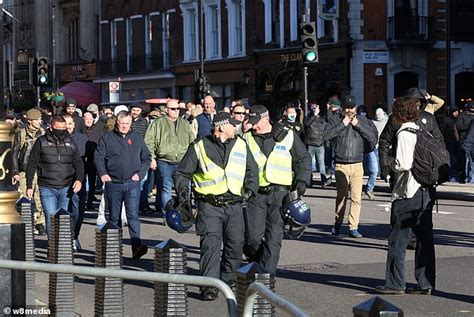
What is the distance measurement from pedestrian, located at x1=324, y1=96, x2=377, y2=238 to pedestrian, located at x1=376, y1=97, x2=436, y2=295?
4740 mm

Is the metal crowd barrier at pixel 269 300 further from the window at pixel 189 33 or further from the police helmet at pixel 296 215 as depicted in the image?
the window at pixel 189 33

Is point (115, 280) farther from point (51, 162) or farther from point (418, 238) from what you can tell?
point (51, 162)

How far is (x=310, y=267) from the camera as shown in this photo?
13.9 meters

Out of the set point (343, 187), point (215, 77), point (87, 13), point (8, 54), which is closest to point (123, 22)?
point (87, 13)

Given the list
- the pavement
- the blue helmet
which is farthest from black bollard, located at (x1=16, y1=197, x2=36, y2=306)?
the blue helmet

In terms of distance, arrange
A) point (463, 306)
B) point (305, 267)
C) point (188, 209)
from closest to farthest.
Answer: point (463, 306)
point (188, 209)
point (305, 267)

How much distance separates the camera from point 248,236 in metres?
12.2

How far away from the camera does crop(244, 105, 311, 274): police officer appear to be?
12242 millimetres

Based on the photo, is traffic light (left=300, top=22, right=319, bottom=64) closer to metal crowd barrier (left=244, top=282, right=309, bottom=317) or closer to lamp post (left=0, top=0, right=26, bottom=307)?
lamp post (left=0, top=0, right=26, bottom=307)

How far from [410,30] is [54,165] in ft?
96.1

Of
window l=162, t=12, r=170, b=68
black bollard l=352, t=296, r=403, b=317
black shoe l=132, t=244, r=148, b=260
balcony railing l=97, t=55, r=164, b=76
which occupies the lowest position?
black shoe l=132, t=244, r=148, b=260

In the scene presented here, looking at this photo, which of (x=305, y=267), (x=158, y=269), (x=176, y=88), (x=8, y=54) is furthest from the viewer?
(x=8, y=54)

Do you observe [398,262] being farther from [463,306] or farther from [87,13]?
[87,13]

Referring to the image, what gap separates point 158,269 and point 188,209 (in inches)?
131
